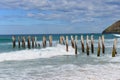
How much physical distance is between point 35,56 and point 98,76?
632 inches

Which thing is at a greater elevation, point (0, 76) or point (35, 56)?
point (0, 76)

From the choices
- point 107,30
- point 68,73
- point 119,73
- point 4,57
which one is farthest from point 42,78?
point 107,30

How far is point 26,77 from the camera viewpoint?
56.6 ft

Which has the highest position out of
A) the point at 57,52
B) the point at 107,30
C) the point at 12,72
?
the point at 12,72

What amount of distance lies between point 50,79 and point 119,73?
4.23 metres

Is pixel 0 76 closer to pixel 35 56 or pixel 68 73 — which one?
pixel 68 73

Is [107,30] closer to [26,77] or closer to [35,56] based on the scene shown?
[35,56]

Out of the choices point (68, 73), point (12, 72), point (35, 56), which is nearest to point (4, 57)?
point (35, 56)

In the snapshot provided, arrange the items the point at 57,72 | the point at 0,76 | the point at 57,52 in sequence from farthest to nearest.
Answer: the point at 57,52 → the point at 57,72 → the point at 0,76

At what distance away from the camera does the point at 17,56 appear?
31.2 meters

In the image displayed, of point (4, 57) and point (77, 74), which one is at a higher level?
point (77, 74)

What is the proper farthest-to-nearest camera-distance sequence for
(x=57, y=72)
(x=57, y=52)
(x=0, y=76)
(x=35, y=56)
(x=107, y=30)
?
(x=107, y=30) < (x=57, y=52) < (x=35, y=56) < (x=57, y=72) < (x=0, y=76)

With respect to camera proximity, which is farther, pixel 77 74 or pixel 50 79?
pixel 77 74

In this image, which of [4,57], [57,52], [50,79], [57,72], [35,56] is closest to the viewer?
[50,79]
